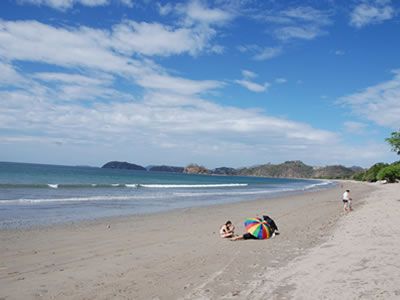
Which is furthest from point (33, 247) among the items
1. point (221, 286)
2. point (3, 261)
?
point (221, 286)

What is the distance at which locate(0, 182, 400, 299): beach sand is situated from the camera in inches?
272

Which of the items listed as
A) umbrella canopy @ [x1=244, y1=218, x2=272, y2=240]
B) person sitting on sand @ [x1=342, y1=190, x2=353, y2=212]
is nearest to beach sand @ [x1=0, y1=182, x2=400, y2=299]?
umbrella canopy @ [x1=244, y1=218, x2=272, y2=240]

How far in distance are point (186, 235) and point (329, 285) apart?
7.81 meters

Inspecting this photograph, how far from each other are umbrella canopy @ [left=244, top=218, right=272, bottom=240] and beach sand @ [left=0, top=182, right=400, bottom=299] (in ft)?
0.93

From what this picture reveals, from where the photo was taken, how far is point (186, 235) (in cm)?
1398

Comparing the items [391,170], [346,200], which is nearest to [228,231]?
[346,200]

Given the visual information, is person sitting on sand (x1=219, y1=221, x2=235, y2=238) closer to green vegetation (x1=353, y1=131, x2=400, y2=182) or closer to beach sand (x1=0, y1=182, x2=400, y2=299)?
beach sand (x1=0, y1=182, x2=400, y2=299)

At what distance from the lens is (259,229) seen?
13.0 meters

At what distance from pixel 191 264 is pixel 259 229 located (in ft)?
14.1

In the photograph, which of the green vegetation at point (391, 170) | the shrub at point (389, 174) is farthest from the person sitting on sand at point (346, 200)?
the shrub at point (389, 174)

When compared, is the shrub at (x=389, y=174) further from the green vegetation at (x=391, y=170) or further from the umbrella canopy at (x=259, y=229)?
the umbrella canopy at (x=259, y=229)

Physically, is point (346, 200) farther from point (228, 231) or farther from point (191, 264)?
point (191, 264)

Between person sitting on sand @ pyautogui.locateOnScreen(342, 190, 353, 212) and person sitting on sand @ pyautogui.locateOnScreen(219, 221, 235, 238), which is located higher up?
person sitting on sand @ pyautogui.locateOnScreen(342, 190, 353, 212)

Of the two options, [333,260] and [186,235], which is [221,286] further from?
[186,235]
